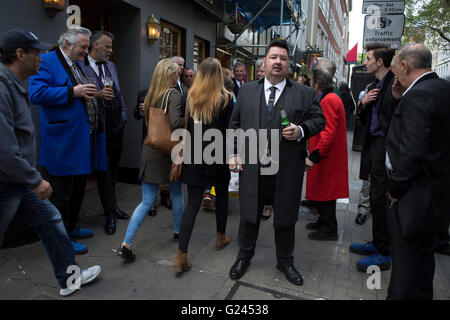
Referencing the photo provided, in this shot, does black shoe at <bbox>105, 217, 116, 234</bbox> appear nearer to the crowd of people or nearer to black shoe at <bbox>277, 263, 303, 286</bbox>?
the crowd of people

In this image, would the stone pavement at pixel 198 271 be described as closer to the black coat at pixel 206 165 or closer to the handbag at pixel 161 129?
the black coat at pixel 206 165

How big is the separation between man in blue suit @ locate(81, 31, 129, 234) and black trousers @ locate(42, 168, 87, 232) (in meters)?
0.36

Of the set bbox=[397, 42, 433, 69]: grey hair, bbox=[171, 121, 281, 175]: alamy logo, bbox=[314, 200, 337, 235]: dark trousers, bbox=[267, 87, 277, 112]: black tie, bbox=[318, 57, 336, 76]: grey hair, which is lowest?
bbox=[314, 200, 337, 235]: dark trousers

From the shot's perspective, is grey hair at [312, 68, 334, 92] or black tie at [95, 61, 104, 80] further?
black tie at [95, 61, 104, 80]

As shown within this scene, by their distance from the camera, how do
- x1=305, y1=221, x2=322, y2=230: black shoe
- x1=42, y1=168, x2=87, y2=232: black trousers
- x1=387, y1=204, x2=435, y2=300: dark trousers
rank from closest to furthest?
x1=387, y1=204, x2=435, y2=300: dark trousers < x1=42, y1=168, x2=87, y2=232: black trousers < x1=305, y1=221, x2=322, y2=230: black shoe

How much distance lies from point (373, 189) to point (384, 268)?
2.56 ft

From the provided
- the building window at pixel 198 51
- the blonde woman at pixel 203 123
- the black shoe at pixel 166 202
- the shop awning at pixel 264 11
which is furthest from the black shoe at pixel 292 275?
the shop awning at pixel 264 11

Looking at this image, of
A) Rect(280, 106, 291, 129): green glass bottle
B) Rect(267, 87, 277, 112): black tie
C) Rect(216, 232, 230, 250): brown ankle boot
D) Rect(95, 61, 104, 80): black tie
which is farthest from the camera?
Rect(95, 61, 104, 80): black tie

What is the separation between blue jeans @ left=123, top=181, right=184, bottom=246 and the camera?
127 inches

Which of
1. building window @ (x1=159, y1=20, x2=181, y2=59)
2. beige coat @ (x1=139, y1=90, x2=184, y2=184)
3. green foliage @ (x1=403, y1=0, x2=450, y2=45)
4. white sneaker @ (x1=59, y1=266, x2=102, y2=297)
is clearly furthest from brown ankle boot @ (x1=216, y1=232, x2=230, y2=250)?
green foliage @ (x1=403, y1=0, x2=450, y2=45)

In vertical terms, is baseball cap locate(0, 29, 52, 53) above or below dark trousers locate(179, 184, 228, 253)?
above

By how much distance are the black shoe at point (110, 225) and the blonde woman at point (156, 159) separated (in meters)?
0.77
